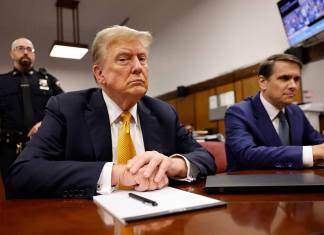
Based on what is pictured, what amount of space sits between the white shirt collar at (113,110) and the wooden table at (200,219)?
1.94ft

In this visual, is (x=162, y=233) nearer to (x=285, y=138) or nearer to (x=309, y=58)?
(x=285, y=138)

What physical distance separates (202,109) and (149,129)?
4.45 meters

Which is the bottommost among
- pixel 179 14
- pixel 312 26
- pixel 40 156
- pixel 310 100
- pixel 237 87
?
pixel 40 156

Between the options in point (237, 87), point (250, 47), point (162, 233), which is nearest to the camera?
point (162, 233)

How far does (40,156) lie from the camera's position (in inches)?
44.8

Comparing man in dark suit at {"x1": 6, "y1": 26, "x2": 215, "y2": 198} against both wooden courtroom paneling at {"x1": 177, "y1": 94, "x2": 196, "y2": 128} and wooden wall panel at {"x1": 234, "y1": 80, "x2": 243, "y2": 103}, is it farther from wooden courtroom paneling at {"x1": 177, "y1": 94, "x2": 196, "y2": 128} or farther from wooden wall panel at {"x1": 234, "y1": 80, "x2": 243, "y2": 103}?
wooden courtroom paneling at {"x1": 177, "y1": 94, "x2": 196, "y2": 128}

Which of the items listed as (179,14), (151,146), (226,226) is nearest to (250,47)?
(179,14)

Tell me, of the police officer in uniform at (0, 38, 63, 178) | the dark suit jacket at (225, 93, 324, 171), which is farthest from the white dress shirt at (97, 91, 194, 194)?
the police officer in uniform at (0, 38, 63, 178)

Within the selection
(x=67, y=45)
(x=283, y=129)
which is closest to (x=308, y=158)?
(x=283, y=129)

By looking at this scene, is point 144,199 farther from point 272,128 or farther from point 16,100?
point 16,100

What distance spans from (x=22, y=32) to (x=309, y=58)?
604 centimetres

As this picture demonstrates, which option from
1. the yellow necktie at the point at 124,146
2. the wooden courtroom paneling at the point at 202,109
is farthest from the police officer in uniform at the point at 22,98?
the wooden courtroom paneling at the point at 202,109

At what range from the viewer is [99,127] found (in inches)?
50.4

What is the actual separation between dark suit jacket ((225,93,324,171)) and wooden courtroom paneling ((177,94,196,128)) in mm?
3927
